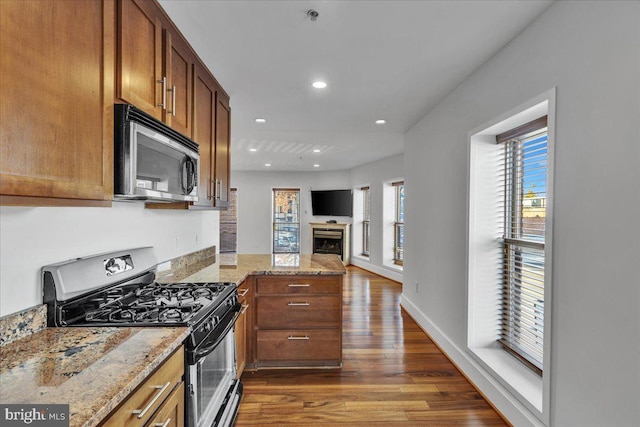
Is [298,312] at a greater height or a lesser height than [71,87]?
lesser

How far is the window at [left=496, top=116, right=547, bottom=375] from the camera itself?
216 cm

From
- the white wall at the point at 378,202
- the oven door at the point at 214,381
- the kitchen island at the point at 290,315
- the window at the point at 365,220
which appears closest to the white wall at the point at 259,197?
the window at the point at 365,220

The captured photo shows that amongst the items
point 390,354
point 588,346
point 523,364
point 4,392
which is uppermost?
point 4,392

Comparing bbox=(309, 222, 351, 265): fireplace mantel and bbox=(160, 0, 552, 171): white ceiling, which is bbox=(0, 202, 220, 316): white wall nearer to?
bbox=(160, 0, 552, 171): white ceiling

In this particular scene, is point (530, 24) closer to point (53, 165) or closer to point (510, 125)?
point (510, 125)

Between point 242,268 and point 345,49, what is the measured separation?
186 centimetres

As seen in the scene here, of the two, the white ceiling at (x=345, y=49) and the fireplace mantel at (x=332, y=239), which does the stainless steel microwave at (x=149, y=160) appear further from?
the fireplace mantel at (x=332, y=239)

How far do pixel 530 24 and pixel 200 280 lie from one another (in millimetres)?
2613

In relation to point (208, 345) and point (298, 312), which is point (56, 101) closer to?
point (208, 345)

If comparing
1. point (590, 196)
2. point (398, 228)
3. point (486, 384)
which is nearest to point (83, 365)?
point (590, 196)

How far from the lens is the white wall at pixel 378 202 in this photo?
6570 mm

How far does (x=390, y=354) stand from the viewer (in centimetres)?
318

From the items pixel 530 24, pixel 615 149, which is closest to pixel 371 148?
pixel 530 24

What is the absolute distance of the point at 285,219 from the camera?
29.5 ft
